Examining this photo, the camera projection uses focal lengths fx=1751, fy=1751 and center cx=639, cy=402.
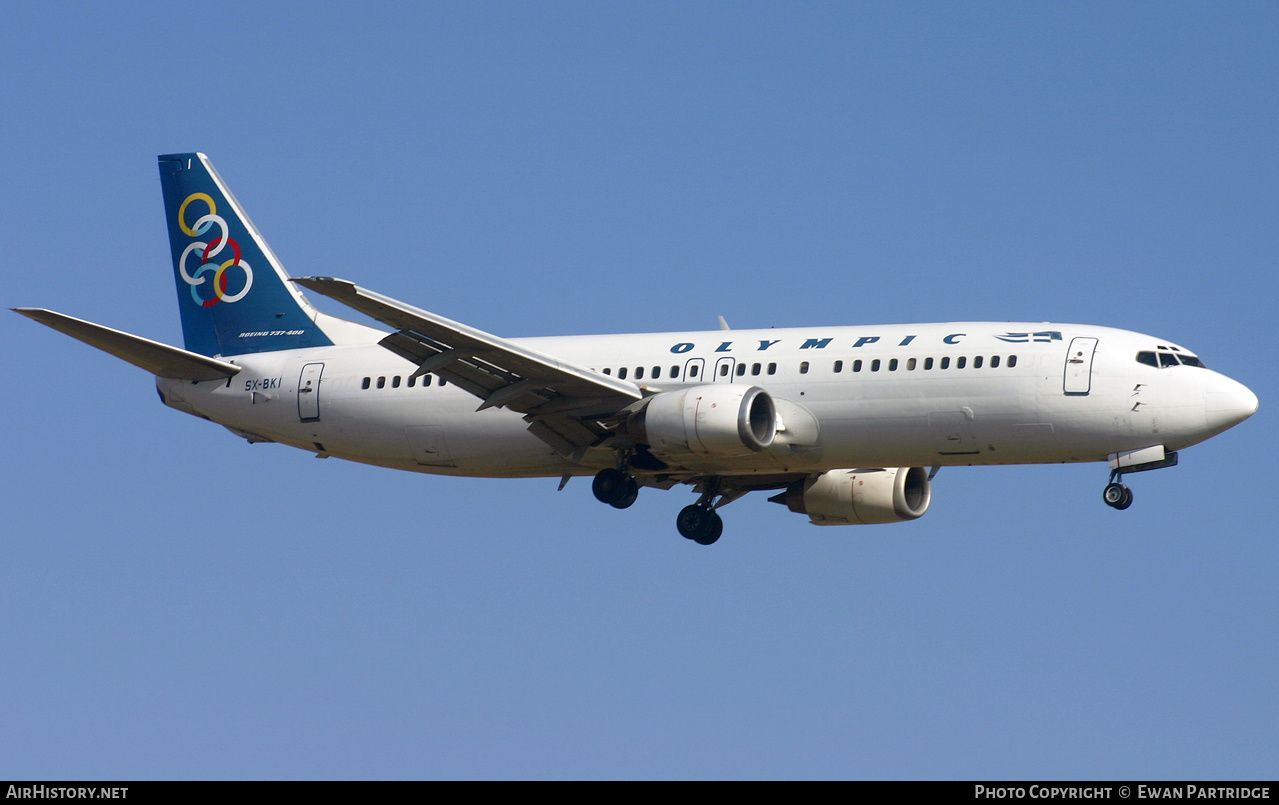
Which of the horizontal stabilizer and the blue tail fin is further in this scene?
the blue tail fin

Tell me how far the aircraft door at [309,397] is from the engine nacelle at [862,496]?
1239 centimetres

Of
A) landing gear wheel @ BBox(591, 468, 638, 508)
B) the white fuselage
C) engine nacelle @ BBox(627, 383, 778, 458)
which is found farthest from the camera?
landing gear wheel @ BBox(591, 468, 638, 508)

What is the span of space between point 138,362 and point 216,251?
4.81m

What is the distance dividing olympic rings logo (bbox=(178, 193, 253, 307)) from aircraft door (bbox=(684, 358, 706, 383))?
13.5 m

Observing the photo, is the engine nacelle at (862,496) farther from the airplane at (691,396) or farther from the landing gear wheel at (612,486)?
the landing gear wheel at (612,486)

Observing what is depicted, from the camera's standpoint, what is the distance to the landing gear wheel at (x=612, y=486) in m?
42.1

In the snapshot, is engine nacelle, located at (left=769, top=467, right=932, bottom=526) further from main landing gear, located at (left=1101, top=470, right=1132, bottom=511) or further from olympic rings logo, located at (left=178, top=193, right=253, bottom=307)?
olympic rings logo, located at (left=178, top=193, right=253, bottom=307)

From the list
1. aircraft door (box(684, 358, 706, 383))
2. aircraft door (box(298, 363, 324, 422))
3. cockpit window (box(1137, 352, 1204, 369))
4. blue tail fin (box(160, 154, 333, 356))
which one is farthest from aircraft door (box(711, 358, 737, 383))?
blue tail fin (box(160, 154, 333, 356))

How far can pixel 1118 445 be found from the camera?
125 feet

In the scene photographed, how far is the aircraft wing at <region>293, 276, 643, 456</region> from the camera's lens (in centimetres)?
3759

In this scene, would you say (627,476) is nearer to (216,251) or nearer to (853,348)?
(853,348)

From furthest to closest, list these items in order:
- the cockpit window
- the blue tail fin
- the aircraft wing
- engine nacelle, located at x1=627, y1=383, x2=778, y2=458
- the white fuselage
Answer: the blue tail fin → engine nacelle, located at x1=627, y1=383, x2=778, y2=458 → the cockpit window → the white fuselage → the aircraft wing

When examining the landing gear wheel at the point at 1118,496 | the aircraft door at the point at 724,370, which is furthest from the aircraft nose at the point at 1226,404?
the aircraft door at the point at 724,370
